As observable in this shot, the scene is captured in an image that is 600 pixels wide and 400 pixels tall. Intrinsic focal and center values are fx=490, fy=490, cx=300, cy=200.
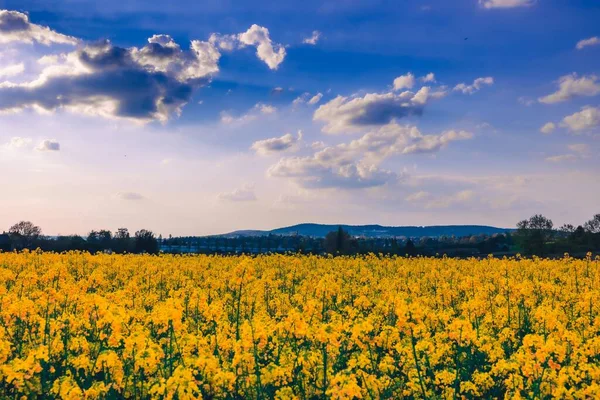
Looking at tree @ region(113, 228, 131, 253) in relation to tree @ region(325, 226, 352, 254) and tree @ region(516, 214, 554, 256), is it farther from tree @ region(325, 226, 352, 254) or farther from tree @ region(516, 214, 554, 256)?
tree @ region(516, 214, 554, 256)

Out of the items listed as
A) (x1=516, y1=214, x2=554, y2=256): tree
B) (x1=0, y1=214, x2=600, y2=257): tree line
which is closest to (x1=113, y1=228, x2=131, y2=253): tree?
(x1=0, y1=214, x2=600, y2=257): tree line

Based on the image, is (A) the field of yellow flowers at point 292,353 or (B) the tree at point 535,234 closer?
(A) the field of yellow flowers at point 292,353

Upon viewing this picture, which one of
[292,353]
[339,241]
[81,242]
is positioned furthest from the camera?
[339,241]

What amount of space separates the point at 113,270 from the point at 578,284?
65.2 feet

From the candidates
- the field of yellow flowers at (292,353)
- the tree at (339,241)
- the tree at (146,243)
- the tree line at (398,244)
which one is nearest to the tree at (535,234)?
the tree line at (398,244)

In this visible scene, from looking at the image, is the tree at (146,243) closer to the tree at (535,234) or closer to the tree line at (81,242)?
the tree line at (81,242)

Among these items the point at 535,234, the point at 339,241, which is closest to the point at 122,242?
the point at 339,241

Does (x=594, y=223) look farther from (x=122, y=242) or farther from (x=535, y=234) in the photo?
(x=122, y=242)

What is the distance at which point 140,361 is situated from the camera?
5.89 meters

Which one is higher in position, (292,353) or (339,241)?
(339,241)

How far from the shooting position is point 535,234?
266 ft

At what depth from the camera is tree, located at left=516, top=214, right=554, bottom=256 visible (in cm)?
7919

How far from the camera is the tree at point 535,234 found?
79188 mm

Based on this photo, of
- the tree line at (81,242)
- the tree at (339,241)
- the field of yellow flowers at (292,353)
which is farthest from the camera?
the tree at (339,241)
